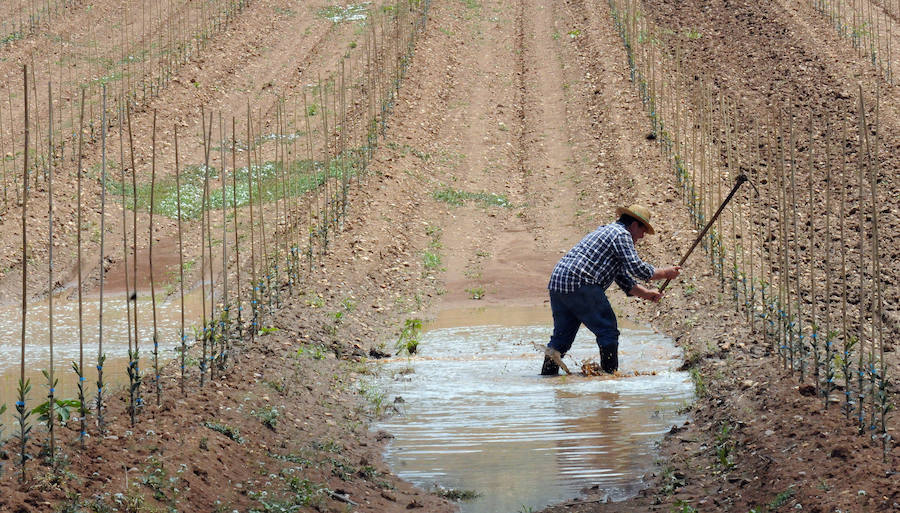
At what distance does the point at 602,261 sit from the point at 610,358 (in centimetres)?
77

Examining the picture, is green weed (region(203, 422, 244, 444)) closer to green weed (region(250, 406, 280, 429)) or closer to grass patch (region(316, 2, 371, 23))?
green weed (region(250, 406, 280, 429))

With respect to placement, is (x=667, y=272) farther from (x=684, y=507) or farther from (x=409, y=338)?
(x=684, y=507)

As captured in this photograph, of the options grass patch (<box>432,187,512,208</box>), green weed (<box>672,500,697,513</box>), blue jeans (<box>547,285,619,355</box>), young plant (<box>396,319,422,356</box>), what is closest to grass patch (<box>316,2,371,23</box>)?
grass patch (<box>432,187,512,208</box>)

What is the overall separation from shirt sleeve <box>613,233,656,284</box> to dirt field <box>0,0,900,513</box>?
2.72 feet

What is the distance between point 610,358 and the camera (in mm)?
8438

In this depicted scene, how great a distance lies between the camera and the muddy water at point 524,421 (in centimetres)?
600

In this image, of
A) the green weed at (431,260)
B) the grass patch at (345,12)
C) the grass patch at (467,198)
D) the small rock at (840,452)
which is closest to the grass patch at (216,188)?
the grass patch at (467,198)

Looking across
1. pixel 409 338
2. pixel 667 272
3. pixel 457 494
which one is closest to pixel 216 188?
pixel 409 338

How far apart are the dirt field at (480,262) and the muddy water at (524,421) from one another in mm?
201

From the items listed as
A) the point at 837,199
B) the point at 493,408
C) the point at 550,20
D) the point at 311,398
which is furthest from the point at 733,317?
the point at 550,20

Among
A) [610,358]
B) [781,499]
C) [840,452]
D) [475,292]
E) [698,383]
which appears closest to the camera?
[781,499]

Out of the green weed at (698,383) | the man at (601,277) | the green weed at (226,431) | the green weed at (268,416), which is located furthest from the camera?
the man at (601,277)

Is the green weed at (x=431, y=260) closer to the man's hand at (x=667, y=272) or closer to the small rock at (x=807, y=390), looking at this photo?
the man's hand at (x=667, y=272)

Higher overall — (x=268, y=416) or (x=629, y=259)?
(x=629, y=259)
